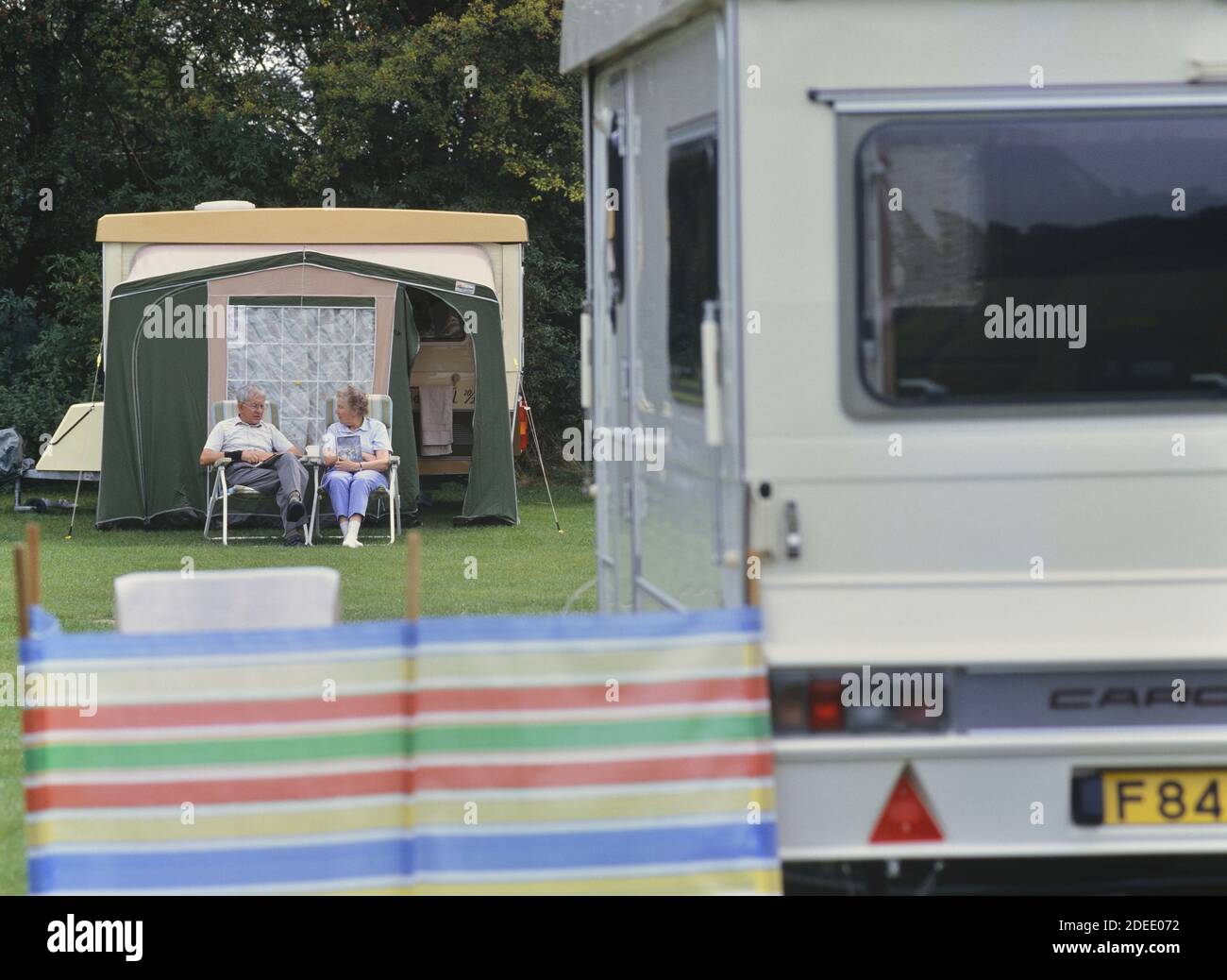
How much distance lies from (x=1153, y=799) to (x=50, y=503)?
1364cm

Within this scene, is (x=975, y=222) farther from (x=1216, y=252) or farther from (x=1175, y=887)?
(x=1175, y=887)

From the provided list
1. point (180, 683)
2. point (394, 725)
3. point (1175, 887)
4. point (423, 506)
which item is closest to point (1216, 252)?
point (1175, 887)

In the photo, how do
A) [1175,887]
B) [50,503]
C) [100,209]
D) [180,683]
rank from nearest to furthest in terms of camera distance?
[180,683]
[1175,887]
[50,503]
[100,209]

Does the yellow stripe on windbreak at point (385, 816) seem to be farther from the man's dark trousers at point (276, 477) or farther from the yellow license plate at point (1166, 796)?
the man's dark trousers at point (276, 477)

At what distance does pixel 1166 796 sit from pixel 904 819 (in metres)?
0.58

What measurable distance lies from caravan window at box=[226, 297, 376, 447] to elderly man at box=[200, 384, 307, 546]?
566 mm

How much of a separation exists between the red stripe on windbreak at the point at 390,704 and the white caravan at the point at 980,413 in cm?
19

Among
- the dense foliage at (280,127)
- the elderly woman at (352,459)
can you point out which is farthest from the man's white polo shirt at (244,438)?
the dense foliage at (280,127)

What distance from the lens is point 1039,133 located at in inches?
156

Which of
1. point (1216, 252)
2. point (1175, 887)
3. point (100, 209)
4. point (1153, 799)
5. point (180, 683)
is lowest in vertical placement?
point (1175, 887)

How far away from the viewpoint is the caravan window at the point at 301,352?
48.3 feet

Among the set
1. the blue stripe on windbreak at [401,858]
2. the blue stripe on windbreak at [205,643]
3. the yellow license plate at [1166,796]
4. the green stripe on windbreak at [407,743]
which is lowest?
the blue stripe on windbreak at [401,858]

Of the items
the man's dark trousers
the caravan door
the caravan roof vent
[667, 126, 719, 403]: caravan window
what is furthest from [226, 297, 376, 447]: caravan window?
[667, 126, 719, 403]: caravan window
